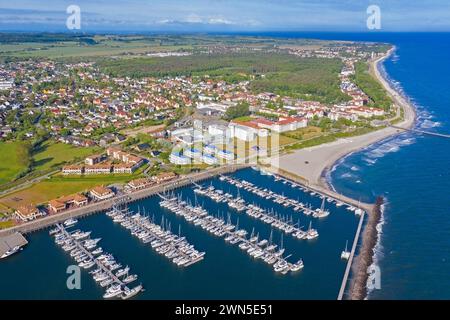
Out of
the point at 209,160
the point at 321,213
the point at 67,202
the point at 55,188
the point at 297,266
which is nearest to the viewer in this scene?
the point at 297,266

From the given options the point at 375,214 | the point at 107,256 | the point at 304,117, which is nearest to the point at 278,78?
the point at 304,117

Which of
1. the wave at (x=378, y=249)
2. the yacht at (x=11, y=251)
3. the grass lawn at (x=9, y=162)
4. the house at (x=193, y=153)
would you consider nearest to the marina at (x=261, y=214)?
the wave at (x=378, y=249)

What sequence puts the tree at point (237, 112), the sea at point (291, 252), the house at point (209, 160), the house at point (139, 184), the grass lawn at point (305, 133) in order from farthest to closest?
the tree at point (237, 112) < the grass lawn at point (305, 133) < the house at point (209, 160) < the house at point (139, 184) < the sea at point (291, 252)

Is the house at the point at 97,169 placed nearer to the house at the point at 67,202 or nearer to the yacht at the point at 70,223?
the house at the point at 67,202

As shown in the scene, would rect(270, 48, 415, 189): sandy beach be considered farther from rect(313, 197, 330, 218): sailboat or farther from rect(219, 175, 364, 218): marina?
rect(313, 197, 330, 218): sailboat

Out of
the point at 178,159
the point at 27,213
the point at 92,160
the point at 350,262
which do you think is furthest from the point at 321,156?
the point at 27,213

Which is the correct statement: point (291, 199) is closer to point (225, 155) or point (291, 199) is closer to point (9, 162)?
point (225, 155)

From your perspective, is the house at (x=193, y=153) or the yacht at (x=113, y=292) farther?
the house at (x=193, y=153)
